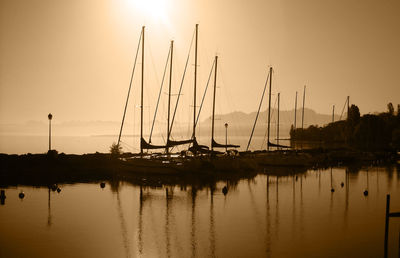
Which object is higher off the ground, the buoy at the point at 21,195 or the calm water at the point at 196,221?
the buoy at the point at 21,195

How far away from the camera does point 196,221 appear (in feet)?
91.9

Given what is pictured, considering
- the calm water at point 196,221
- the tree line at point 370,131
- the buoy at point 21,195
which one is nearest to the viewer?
the calm water at point 196,221

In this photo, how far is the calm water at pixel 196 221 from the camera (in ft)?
70.7

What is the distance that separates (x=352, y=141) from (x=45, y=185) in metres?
100

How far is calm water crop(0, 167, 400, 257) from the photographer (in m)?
21.6

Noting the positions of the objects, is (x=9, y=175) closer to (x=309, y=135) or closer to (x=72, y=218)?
(x=72, y=218)

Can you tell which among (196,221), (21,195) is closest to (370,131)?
(196,221)

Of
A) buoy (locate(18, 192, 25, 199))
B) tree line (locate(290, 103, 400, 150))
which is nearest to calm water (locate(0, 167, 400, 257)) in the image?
buoy (locate(18, 192, 25, 199))

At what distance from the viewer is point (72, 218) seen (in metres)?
28.8

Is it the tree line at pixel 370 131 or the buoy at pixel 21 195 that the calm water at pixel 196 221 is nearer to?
the buoy at pixel 21 195

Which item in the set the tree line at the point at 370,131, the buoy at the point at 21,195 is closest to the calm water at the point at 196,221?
the buoy at the point at 21,195

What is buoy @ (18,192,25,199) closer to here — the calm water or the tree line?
the calm water

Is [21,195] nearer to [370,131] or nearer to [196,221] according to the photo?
[196,221]

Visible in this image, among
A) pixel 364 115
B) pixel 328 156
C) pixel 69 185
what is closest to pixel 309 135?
pixel 364 115
